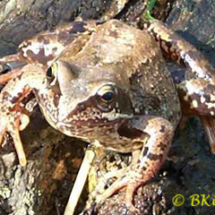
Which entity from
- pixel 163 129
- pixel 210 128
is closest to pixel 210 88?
pixel 210 128

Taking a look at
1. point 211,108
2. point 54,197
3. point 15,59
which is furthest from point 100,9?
point 54,197

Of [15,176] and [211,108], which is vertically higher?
[211,108]

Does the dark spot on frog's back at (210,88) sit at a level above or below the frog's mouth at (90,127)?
below

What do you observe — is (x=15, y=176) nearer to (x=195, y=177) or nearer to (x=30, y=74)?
(x=30, y=74)

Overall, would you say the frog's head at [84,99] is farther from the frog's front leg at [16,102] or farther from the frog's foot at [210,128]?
the frog's foot at [210,128]

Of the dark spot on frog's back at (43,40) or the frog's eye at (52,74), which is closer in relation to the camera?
the frog's eye at (52,74)

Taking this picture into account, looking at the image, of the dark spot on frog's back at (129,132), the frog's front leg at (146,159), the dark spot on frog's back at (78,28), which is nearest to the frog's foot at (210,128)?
the frog's front leg at (146,159)

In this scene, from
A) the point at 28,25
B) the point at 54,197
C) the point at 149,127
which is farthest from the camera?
the point at 28,25
